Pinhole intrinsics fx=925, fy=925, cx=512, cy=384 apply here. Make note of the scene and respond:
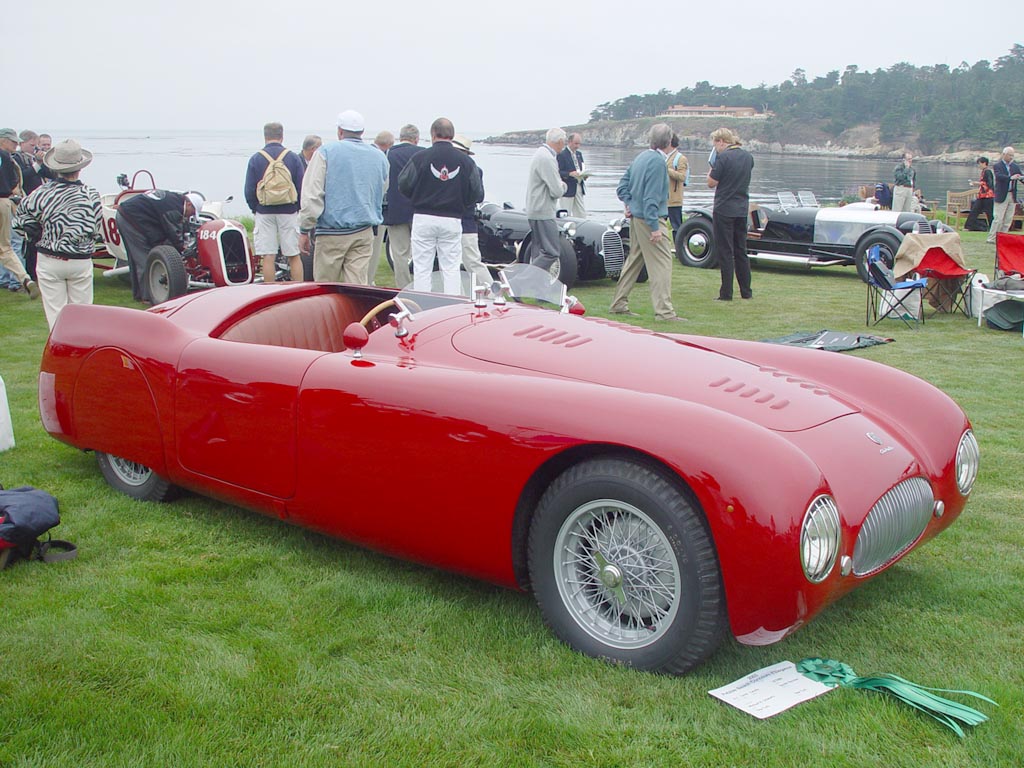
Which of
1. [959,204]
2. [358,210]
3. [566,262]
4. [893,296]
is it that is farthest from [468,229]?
[959,204]

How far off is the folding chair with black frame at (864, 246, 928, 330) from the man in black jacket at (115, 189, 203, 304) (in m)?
7.39

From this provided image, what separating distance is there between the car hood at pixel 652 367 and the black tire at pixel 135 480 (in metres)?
1.66

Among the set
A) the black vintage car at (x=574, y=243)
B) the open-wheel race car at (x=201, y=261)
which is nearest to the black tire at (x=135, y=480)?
the open-wheel race car at (x=201, y=261)

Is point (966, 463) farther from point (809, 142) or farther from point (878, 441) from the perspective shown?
point (809, 142)

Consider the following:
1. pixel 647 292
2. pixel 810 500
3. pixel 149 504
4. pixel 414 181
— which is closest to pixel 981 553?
pixel 810 500

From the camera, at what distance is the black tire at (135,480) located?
4273 mm

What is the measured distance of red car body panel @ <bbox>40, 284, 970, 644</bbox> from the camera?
2.63 m

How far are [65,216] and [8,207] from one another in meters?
4.66

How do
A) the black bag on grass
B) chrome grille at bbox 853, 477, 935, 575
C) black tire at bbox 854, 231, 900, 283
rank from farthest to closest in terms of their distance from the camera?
black tire at bbox 854, 231, 900, 283 < the black bag on grass < chrome grille at bbox 853, 477, 935, 575

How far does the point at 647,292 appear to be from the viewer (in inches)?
463

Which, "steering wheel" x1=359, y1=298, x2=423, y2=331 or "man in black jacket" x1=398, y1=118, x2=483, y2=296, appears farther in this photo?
"man in black jacket" x1=398, y1=118, x2=483, y2=296

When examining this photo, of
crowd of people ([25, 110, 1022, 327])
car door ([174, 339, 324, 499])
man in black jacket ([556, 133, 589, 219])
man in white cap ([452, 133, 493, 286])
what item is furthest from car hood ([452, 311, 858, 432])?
man in black jacket ([556, 133, 589, 219])

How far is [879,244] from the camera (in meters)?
12.6

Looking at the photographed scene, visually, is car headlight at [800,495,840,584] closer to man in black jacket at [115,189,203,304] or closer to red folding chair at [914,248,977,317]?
red folding chair at [914,248,977,317]
